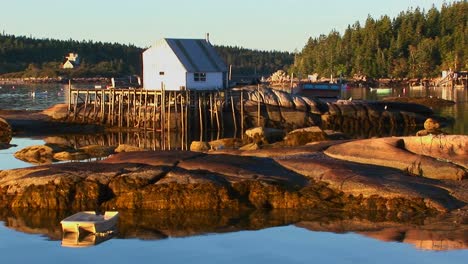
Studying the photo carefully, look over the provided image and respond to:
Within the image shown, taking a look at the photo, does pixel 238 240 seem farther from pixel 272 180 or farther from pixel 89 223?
pixel 272 180

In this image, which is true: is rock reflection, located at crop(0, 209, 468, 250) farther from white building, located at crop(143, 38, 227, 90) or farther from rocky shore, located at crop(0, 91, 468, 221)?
white building, located at crop(143, 38, 227, 90)

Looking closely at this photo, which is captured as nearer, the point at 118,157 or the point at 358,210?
the point at 358,210

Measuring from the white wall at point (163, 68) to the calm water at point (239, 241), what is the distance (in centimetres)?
3492

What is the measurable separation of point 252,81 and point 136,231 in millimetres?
53335

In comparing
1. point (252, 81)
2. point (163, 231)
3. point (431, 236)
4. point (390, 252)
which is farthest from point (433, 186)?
point (252, 81)

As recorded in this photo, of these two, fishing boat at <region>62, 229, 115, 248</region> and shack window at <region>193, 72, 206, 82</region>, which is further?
shack window at <region>193, 72, 206, 82</region>

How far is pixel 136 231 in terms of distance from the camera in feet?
76.6

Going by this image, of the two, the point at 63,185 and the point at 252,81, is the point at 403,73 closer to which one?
the point at 252,81

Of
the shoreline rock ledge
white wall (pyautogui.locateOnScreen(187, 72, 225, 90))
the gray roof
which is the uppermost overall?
the gray roof

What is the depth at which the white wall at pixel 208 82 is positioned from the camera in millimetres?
60147

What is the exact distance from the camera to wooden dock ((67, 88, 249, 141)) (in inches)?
2283

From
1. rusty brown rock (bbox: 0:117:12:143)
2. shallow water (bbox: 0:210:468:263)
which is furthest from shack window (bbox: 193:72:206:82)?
shallow water (bbox: 0:210:468:263)

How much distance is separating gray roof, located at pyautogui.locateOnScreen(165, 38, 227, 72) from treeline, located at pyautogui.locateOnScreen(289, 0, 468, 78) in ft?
341

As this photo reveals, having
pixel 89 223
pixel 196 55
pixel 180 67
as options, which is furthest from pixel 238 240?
pixel 196 55
